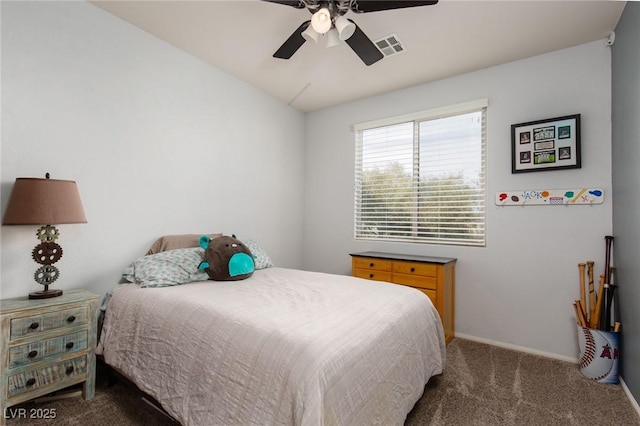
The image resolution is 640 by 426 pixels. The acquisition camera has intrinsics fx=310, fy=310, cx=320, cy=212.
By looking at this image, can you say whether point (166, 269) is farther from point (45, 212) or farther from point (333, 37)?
point (333, 37)

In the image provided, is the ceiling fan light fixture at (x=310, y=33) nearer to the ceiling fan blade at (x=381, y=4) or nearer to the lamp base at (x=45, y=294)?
the ceiling fan blade at (x=381, y=4)

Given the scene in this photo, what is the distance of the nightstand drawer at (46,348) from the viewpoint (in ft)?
5.51

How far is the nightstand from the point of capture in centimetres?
166

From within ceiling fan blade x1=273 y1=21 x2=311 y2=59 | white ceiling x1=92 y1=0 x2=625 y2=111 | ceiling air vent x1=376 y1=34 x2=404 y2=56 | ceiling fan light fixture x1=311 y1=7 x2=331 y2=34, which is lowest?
ceiling fan light fixture x1=311 y1=7 x2=331 y2=34

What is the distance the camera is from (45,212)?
5.85 feet

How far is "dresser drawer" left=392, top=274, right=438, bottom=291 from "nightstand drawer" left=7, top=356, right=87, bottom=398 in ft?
8.40

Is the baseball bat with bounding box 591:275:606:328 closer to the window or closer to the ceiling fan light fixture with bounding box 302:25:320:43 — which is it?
the window

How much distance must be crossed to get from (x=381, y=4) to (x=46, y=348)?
276cm

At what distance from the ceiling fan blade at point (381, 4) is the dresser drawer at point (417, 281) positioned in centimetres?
218

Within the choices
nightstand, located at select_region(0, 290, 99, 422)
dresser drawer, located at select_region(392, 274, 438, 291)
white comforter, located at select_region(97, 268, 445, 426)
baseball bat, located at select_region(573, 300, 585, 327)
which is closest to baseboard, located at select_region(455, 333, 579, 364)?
baseball bat, located at select_region(573, 300, 585, 327)

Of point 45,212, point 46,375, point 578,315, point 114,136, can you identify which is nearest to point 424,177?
point 578,315

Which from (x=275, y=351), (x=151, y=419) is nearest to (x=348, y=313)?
(x=275, y=351)

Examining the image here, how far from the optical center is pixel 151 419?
1.78 m

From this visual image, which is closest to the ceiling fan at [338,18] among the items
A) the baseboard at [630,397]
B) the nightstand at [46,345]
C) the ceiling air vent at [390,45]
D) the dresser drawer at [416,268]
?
the ceiling air vent at [390,45]
